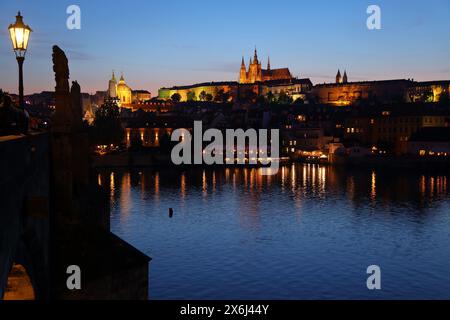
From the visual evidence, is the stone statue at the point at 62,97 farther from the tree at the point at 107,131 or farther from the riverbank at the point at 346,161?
the tree at the point at 107,131

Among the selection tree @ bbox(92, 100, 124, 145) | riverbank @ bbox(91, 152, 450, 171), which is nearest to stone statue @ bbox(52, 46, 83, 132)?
riverbank @ bbox(91, 152, 450, 171)

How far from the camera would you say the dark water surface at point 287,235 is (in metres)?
32.8

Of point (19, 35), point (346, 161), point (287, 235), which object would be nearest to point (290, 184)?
point (287, 235)

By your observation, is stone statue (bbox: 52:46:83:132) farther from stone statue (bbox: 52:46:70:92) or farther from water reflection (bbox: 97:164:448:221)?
water reflection (bbox: 97:164:448:221)

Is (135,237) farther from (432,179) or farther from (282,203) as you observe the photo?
(432,179)

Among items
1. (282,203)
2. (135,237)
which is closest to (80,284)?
(135,237)

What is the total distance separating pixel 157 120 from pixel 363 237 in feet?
343

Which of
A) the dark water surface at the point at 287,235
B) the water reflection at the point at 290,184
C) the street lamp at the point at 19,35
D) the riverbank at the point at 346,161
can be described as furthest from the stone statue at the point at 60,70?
the riverbank at the point at 346,161

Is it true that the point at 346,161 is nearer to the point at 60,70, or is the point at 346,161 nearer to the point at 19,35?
the point at 60,70

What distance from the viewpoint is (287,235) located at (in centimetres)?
4800

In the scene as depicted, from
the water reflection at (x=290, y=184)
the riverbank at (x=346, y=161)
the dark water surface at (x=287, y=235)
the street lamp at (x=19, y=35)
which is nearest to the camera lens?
the street lamp at (x=19, y=35)

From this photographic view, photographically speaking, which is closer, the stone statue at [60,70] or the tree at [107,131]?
the stone statue at [60,70]

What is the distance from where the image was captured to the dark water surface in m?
32.8
